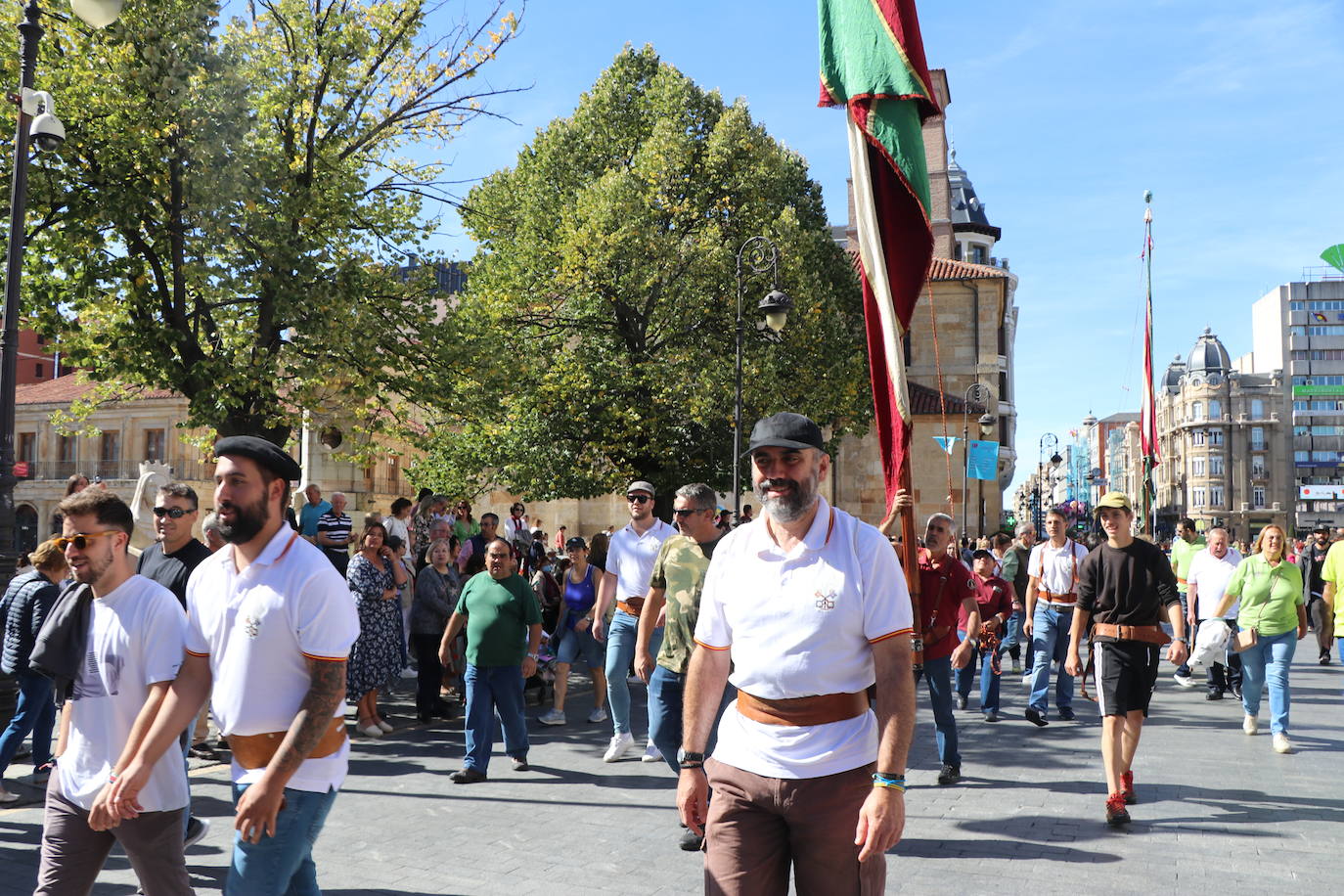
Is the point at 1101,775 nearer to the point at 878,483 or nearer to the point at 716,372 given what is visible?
the point at 716,372

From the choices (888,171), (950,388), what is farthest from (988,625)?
(950,388)

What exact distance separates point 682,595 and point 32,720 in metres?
4.59

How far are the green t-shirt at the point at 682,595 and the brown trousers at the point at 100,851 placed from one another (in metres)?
3.80

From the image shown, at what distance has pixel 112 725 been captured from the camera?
3.75m

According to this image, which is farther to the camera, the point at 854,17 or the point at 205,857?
the point at 205,857

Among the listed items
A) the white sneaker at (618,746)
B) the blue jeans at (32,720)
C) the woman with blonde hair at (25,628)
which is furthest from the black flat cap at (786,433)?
the white sneaker at (618,746)

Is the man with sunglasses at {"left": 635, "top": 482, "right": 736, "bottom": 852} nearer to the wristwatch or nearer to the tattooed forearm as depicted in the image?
the wristwatch

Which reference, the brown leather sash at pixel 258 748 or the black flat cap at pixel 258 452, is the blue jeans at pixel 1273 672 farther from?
the black flat cap at pixel 258 452

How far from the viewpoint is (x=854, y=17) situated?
530 centimetres

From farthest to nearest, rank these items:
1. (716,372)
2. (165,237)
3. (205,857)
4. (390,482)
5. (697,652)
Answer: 1. (390,482)
2. (716,372)
3. (165,237)
4. (205,857)
5. (697,652)

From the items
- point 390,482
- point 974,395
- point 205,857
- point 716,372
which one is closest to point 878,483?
point 974,395

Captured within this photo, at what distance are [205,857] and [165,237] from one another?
9.67 m

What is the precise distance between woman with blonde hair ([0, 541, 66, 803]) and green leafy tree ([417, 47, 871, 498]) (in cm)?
1775

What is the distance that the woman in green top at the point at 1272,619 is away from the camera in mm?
9641
